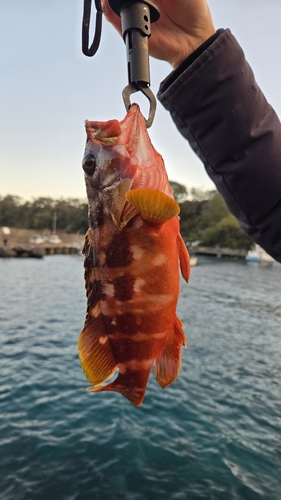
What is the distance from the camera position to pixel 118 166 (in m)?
1.58

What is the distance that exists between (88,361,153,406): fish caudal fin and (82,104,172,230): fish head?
0.65m

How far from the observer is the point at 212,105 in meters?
1.96

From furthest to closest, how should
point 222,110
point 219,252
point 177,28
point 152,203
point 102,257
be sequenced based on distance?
point 219,252 → point 177,28 → point 222,110 → point 102,257 → point 152,203

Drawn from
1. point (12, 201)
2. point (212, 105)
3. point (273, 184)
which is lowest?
point (273, 184)

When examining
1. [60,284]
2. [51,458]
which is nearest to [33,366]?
[51,458]

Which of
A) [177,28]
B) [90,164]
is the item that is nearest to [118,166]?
[90,164]

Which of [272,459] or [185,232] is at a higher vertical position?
[185,232]

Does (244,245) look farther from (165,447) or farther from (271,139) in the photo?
(271,139)

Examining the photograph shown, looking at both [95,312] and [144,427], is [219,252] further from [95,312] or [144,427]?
[95,312]

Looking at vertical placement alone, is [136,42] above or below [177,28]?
below

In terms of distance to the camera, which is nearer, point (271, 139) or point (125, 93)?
point (125, 93)

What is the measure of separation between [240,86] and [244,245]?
79823mm

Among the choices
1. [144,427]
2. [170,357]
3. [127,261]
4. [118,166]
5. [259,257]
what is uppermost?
[118,166]

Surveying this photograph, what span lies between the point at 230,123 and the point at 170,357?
1230 millimetres
